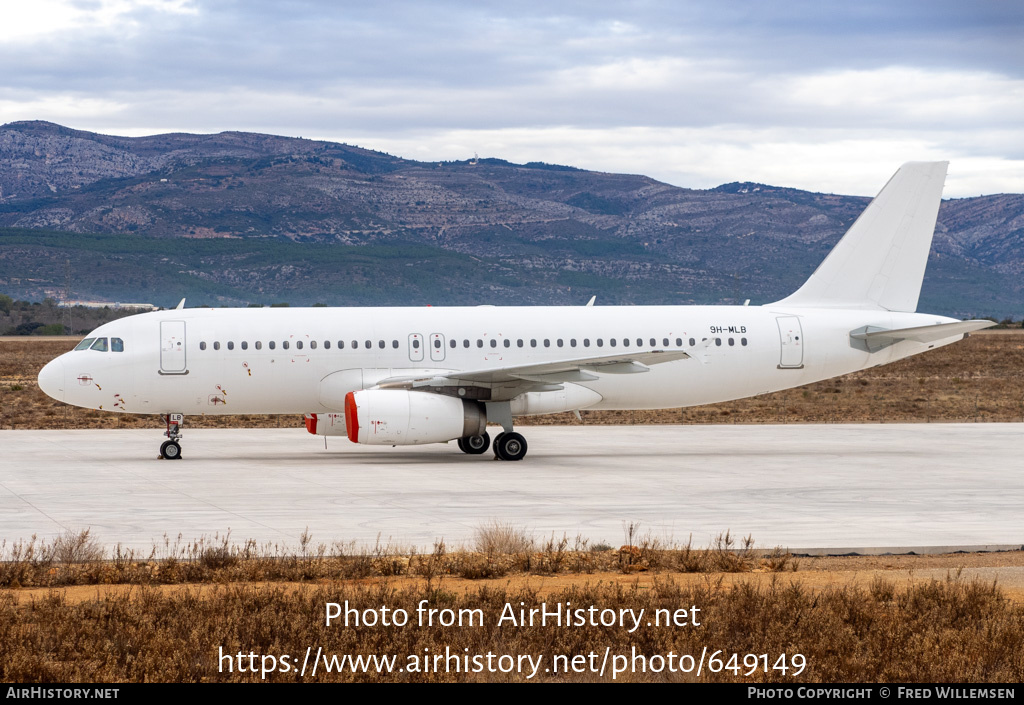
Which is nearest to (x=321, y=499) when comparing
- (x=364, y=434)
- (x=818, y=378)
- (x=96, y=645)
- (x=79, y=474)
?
(x=364, y=434)

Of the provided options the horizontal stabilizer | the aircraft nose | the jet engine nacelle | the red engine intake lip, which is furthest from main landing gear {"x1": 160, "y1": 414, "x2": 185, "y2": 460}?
the horizontal stabilizer

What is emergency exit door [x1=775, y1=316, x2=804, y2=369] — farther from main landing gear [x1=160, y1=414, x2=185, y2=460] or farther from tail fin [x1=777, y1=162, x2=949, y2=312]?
main landing gear [x1=160, y1=414, x2=185, y2=460]

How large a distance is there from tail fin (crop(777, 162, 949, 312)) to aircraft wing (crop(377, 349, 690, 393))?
18.6ft

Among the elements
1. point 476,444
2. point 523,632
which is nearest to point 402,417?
point 476,444

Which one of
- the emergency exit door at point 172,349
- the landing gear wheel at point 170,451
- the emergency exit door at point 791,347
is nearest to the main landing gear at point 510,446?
the landing gear wheel at point 170,451

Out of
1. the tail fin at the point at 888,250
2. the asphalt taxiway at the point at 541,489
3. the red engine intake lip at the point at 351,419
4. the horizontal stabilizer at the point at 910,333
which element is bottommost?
the asphalt taxiway at the point at 541,489

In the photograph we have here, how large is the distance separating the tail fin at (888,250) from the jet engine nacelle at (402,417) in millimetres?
9309

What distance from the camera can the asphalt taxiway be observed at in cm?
1666

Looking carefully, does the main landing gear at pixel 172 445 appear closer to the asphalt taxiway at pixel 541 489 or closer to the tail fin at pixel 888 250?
the asphalt taxiway at pixel 541 489

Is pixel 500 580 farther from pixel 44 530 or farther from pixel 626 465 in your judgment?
pixel 626 465

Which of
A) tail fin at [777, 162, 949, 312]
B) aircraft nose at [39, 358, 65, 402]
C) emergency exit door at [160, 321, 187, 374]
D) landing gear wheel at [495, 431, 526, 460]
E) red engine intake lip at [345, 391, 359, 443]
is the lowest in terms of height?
landing gear wheel at [495, 431, 526, 460]

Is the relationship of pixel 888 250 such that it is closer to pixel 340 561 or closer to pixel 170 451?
pixel 170 451

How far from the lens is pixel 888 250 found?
29156 mm

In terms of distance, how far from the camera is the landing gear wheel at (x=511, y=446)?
25.8 m
